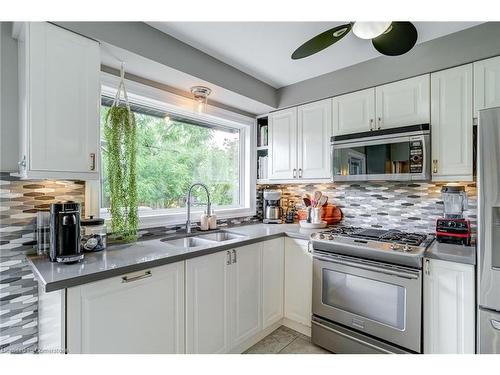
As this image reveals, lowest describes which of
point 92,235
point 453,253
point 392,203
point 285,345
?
point 285,345

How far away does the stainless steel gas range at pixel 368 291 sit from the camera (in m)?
1.74

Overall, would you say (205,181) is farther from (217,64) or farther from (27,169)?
(27,169)

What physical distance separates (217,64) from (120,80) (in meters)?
0.77

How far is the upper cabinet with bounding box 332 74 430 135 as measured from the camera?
2055 millimetres

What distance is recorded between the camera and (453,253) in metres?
1.66

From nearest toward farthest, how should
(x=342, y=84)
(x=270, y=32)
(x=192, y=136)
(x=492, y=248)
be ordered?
1. (x=492, y=248)
2. (x=270, y=32)
3. (x=342, y=84)
4. (x=192, y=136)

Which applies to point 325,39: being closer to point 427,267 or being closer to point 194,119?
point 427,267

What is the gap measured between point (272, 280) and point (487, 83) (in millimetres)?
2131

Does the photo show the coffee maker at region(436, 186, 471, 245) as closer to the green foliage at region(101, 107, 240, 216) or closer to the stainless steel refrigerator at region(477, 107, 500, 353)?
the stainless steel refrigerator at region(477, 107, 500, 353)

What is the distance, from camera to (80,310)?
3.98 ft

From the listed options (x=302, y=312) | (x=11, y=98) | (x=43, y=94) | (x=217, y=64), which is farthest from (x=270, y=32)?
(x=302, y=312)

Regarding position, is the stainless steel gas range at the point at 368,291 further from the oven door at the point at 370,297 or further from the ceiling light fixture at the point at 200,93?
the ceiling light fixture at the point at 200,93

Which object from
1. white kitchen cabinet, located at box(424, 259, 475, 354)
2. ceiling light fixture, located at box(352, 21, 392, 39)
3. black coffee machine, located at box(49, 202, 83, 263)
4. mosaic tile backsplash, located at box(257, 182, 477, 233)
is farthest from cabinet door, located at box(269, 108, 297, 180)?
black coffee machine, located at box(49, 202, 83, 263)

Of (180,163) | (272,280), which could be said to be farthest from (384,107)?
(180,163)
